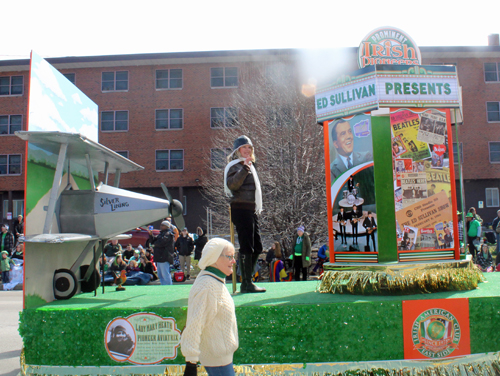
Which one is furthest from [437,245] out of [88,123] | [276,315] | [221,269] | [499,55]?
[499,55]

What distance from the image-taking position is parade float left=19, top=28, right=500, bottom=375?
14.2ft

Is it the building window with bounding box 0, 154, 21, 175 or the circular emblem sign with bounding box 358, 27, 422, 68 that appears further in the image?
the building window with bounding box 0, 154, 21, 175

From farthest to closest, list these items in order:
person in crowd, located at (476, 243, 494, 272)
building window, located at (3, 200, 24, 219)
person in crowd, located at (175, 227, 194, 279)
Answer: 1. building window, located at (3, 200, 24, 219)
2. person in crowd, located at (175, 227, 194, 279)
3. person in crowd, located at (476, 243, 494, 272)

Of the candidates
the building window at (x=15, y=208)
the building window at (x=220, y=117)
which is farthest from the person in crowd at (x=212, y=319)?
the building window at (x=15, y=208)

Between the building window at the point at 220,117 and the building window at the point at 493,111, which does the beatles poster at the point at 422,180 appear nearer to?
the building window at the point at 220,117

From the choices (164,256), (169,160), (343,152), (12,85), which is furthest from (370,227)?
(12,85)

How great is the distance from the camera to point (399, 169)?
5.89 meters

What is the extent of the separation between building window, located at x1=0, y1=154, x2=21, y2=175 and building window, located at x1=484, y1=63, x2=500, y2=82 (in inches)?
1332

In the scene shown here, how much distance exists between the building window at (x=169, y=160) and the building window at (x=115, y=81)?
5.33 m

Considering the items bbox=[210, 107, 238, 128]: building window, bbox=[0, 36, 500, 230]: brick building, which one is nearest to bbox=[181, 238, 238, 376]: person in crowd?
bbox=[210, 107, 238, 128]: building window

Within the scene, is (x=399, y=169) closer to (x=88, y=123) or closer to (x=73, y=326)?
(x=73, y=326)

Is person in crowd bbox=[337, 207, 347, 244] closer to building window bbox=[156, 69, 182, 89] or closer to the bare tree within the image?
the bare tree

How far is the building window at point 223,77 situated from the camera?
29.6 m

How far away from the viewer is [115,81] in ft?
101
